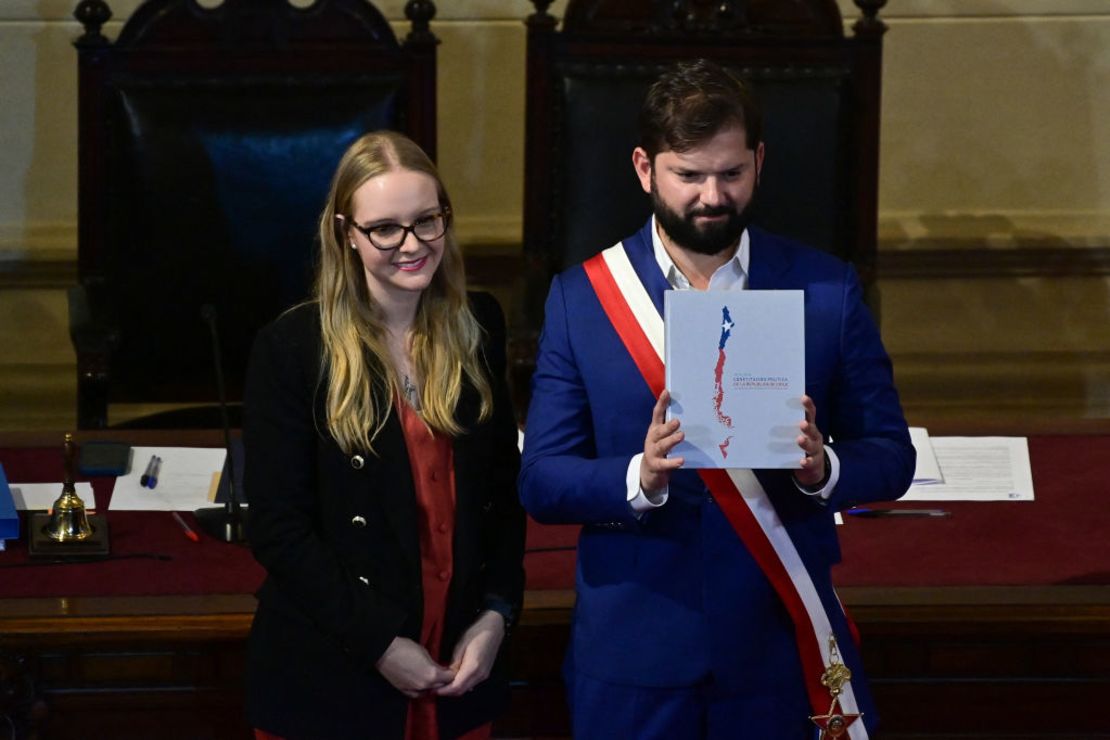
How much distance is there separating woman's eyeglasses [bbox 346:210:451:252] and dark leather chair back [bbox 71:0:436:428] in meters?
1.69

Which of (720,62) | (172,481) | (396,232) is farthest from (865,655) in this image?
(720,62)

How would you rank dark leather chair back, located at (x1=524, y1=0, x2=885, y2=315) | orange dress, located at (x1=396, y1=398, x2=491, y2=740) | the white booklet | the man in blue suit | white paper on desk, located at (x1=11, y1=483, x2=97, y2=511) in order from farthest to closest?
dark leather chair back, located at (x1=524, y1=0, x2=885, y2=315), white paper on desk, located at (x1=11, y1=483, x2=97, y2=511), orange dress, located at (x1=396, y1=398, x2=491, y2=740), the man in blue suit, the white booklet

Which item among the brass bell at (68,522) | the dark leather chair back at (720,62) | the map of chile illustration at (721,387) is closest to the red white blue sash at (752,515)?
the map of chile illustration at (721,387)

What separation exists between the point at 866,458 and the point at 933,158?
252cm

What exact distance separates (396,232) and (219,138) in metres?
1.80

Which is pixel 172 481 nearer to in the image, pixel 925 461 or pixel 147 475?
pixel 147 475

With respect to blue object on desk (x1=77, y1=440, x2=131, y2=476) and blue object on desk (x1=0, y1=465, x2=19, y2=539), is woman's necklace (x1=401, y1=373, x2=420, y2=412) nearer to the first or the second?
blue object on desk (x1=0, y1=465, x2=19, y2=539)

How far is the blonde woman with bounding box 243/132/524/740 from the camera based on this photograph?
79.1 inches

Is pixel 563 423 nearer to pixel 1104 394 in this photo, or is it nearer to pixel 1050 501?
pixel 1050 501

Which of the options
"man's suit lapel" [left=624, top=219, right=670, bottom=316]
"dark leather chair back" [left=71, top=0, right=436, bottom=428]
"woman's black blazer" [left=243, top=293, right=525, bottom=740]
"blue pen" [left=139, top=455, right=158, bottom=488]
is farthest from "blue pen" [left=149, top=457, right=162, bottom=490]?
"man's suit lapel" [left=624, top=219, right=670, bottom=316]

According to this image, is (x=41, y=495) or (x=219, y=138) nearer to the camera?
(x=41, y=495)

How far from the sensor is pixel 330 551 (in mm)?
2020

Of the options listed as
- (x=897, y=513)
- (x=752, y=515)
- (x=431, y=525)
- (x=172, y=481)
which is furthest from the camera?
(x=172, y=481)

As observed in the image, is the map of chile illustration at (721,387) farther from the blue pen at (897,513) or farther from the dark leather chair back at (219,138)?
the dark leather chair back at (219,138)
